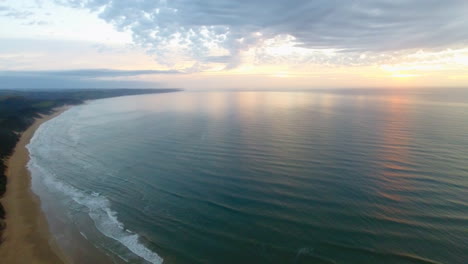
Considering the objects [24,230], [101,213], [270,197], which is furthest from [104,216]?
[270,197]

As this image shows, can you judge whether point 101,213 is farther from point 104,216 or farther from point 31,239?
point 31,239

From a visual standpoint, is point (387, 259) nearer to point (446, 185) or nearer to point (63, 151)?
point (446, 185)

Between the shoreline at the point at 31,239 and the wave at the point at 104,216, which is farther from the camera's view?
the wave at the point at 104,216

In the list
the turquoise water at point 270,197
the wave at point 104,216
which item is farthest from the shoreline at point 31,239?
the wave at point 104,216

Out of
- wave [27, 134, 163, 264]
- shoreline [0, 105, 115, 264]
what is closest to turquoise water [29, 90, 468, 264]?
wave [27, 134, 163, 264]

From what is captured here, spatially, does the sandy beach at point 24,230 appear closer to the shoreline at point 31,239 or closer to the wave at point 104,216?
the shoreline at point 31,239

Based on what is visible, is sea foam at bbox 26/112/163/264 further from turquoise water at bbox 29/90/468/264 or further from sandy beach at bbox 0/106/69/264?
sandy beach at bbox 0/106/69/264
